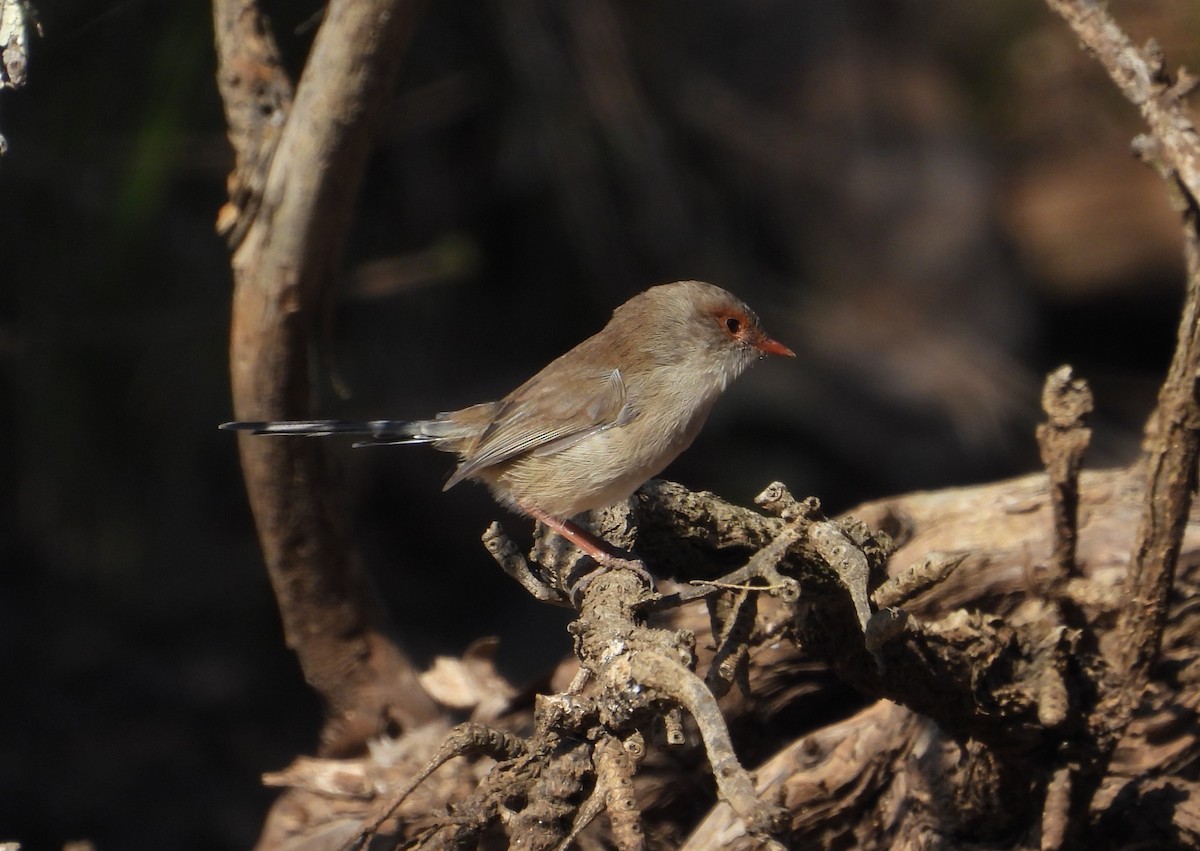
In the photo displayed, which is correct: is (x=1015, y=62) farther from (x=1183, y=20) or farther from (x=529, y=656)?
(x=529, y=656)

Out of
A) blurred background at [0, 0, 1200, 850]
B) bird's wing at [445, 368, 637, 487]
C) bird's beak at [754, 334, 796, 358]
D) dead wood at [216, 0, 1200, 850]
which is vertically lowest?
dead wood at [216, 0, 1200, 850]

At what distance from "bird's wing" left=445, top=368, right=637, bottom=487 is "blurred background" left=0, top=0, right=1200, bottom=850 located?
1.91ft

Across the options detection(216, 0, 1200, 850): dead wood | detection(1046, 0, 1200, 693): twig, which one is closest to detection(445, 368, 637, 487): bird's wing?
detection(216, 0, 1200, 850): dead wood

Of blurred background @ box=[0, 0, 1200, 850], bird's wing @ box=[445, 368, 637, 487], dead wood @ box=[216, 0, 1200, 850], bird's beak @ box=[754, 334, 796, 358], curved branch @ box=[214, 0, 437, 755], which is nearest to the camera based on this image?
dead wood @ box=[216, 0, 1200, 850]

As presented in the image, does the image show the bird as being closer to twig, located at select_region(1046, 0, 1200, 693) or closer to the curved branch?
the curved branch

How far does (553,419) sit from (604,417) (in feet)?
0.60

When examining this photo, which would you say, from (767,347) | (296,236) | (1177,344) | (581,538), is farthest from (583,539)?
(1177,344)

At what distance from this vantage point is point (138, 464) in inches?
250

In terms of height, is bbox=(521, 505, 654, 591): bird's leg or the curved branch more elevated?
the curved branch

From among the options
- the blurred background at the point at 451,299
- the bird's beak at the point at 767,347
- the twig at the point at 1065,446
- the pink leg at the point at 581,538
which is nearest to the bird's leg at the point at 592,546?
the pink leg at the point at 581,538

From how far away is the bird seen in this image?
413 centimetres

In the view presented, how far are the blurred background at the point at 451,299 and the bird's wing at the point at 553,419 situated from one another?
22.9 inches

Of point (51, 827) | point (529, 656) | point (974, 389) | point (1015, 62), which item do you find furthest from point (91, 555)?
point (1015, 62)

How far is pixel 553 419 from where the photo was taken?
14.6ft
